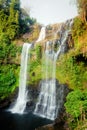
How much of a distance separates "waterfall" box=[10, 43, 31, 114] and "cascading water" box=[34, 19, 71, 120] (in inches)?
60.3

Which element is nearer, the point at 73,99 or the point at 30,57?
the point at 73,99

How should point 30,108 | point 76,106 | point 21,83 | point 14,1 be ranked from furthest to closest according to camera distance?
point 14,1, point 21,83, point 30,108, point 76,106

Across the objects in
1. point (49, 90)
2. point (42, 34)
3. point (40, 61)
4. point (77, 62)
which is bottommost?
point (49, 90)

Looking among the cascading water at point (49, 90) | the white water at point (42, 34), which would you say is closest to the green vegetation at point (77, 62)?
the cascading water at point (49, 90)

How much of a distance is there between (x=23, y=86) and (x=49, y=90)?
10.3ft

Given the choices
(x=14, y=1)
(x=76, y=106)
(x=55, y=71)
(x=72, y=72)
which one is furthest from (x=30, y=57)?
(x=76, y=106)

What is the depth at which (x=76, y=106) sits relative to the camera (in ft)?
53.0

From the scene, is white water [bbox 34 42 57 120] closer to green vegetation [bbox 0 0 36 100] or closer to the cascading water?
the cascading water

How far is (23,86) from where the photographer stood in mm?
26188

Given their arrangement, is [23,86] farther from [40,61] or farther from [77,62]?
[77,62]

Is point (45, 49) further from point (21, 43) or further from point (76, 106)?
point (76, 106)

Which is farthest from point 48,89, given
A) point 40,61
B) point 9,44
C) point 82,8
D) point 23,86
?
point 9,44

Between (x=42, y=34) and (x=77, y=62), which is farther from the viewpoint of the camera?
(x=42, y=34)

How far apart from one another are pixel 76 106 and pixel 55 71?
29.6 feet
